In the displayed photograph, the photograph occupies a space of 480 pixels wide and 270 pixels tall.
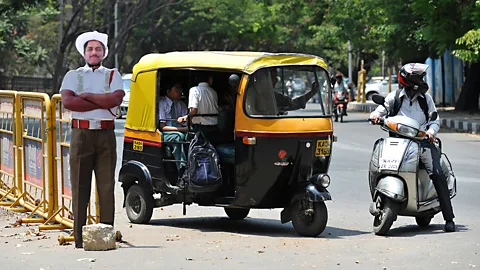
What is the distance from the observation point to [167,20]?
5919 centimetres

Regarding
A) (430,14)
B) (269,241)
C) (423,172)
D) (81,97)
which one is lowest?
(269,241)

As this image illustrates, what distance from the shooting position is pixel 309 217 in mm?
9445

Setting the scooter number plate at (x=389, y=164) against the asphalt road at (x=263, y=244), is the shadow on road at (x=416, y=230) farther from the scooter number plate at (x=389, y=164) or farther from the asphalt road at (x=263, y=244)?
the scooter number plate at (x=389, y=164)

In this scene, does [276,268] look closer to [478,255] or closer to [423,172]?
[478,255]

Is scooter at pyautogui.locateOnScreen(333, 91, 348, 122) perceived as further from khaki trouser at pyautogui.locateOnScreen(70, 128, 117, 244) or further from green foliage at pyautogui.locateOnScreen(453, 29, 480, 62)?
khaki trouser at pyautogui.locateOnScreen(70, 128, 117, 244)

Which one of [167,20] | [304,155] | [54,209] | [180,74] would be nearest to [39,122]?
[54,209]

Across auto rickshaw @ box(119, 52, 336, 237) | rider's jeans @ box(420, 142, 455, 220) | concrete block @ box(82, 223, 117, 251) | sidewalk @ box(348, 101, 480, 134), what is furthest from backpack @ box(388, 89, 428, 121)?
sidewalk @ box(348, 101, 480, 134)

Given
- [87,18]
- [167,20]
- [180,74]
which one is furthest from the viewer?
[167,20]

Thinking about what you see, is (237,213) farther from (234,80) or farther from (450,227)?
(450,227)

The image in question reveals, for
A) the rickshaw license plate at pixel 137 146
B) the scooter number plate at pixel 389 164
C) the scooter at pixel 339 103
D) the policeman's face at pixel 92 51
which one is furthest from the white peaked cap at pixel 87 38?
the scooter at pixel 339 103

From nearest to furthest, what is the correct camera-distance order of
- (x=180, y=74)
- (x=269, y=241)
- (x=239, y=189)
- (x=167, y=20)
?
1. (x=269, y=241)
2. (x=239, y=189)
3. (x=180, y=74)
4. (x=167, y=20)

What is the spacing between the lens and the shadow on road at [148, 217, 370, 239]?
9.78 metres

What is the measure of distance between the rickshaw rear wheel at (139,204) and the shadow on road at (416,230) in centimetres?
257

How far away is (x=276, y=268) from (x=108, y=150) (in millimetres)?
2026
